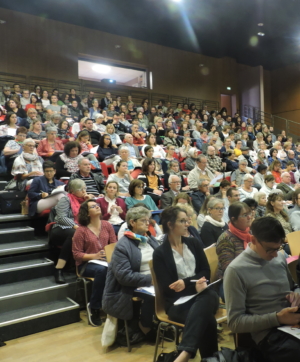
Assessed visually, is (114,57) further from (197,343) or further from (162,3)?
(197,343)

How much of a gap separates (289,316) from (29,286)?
7.39ft

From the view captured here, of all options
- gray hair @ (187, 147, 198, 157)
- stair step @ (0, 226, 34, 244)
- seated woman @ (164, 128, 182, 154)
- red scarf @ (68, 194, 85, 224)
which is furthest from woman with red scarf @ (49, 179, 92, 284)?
seated woman @ (164, 128, 182, 154)

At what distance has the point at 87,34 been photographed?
10672mm

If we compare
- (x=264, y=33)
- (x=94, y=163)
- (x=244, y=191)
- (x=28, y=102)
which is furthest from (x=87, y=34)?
(x=244, y=191)

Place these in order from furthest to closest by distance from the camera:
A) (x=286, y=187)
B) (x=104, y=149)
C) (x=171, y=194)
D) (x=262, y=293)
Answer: (x=286, y=187) → (x=104, y=149) → (x=171, y=194) → (x=262, y=293)

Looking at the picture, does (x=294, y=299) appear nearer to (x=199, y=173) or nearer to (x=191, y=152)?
(x=199, y=173)

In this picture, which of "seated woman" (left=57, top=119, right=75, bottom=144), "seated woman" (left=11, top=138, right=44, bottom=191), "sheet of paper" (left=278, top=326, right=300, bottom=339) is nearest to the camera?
"sheet of paper" (left=278, top=326, right=300, bottom=339)

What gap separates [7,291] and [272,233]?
2.27 metres

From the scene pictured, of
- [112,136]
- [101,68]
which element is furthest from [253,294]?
[101,68]

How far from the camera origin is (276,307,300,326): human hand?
1.49 meters

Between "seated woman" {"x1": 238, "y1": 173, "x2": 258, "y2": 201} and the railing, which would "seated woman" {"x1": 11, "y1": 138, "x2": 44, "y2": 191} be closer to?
"seated woman" {"x1": 238, "y1": 173, "x2": 258, "y2": 201}

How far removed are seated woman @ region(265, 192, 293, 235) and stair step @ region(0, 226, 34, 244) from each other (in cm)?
252

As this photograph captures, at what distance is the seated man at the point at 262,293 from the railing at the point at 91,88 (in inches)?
354

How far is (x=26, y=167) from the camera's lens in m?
4.32
